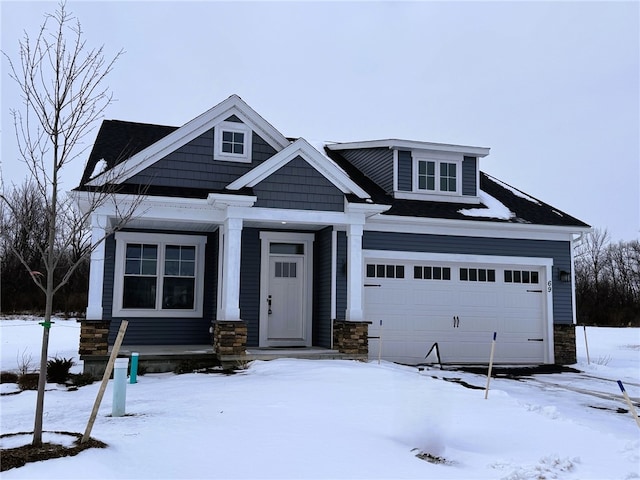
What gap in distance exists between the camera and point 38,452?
508cm

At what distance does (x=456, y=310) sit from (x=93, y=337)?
8.49 meters

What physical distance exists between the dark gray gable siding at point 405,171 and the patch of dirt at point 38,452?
10940 mm

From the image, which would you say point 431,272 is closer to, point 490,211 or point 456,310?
point 456,310

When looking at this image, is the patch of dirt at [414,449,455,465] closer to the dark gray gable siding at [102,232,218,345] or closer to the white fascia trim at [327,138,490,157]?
the dark gray gable siding at [102,232,218,345]

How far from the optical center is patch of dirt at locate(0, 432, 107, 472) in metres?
4.81

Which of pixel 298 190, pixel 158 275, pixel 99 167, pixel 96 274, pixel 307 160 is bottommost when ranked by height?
pixel 96 274

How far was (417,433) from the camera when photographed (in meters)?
6.20

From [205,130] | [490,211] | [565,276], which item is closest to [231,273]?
[205,130]

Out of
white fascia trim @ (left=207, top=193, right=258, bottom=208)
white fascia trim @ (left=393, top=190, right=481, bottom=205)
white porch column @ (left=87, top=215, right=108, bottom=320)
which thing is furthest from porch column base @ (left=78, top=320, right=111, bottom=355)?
white fascia trim @ (left=393, top=190, right=481, bottom=205)

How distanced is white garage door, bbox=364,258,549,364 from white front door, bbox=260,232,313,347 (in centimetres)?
150

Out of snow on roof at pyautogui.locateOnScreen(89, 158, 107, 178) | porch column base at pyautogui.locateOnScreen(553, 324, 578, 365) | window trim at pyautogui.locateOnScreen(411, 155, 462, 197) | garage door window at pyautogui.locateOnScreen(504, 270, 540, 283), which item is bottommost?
porch column base at pyautogui.locateOnScreen(553, 324, 578, 365)

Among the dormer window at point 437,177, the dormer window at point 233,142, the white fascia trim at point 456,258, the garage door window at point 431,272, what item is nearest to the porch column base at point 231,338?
the white fascia trim at point 456,258

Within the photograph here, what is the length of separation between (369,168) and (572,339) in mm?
7045

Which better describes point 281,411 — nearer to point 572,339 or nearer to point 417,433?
point 417,433
